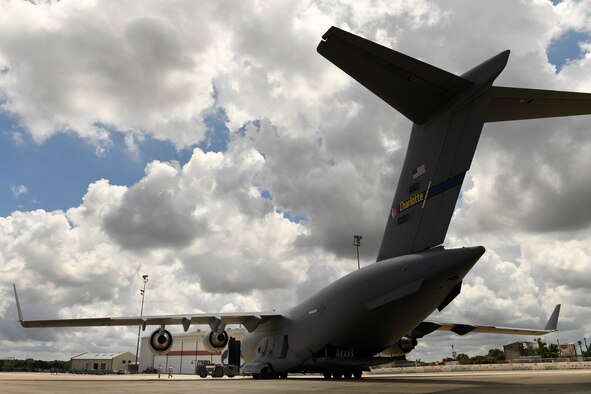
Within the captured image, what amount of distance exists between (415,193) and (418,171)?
518 mm

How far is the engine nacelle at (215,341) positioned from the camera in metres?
17.8

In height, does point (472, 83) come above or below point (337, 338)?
above

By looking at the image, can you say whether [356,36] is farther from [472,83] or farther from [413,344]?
[413,344]

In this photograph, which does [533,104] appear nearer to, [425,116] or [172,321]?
[425,116]

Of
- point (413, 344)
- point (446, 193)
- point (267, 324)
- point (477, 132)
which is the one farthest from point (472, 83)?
point (267, 324)

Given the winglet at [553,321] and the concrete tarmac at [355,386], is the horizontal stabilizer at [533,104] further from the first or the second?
the winglet at [553,321]

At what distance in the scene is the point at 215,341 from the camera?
706 inches

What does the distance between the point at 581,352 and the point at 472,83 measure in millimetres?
77893

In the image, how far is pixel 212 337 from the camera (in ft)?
59.1

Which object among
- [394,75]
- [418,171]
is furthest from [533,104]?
[394,75]

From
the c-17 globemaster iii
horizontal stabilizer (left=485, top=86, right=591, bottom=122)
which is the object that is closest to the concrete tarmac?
the c-17 globemaster iii

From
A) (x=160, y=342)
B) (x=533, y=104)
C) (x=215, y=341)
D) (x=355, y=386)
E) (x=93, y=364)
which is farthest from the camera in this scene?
(x=93, y=364)

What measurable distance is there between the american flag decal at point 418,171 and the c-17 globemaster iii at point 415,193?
0.08ft

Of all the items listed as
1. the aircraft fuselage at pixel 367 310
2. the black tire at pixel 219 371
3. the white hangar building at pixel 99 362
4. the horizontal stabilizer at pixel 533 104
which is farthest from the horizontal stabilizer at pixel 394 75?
the white hangar building at pixel 99 362
